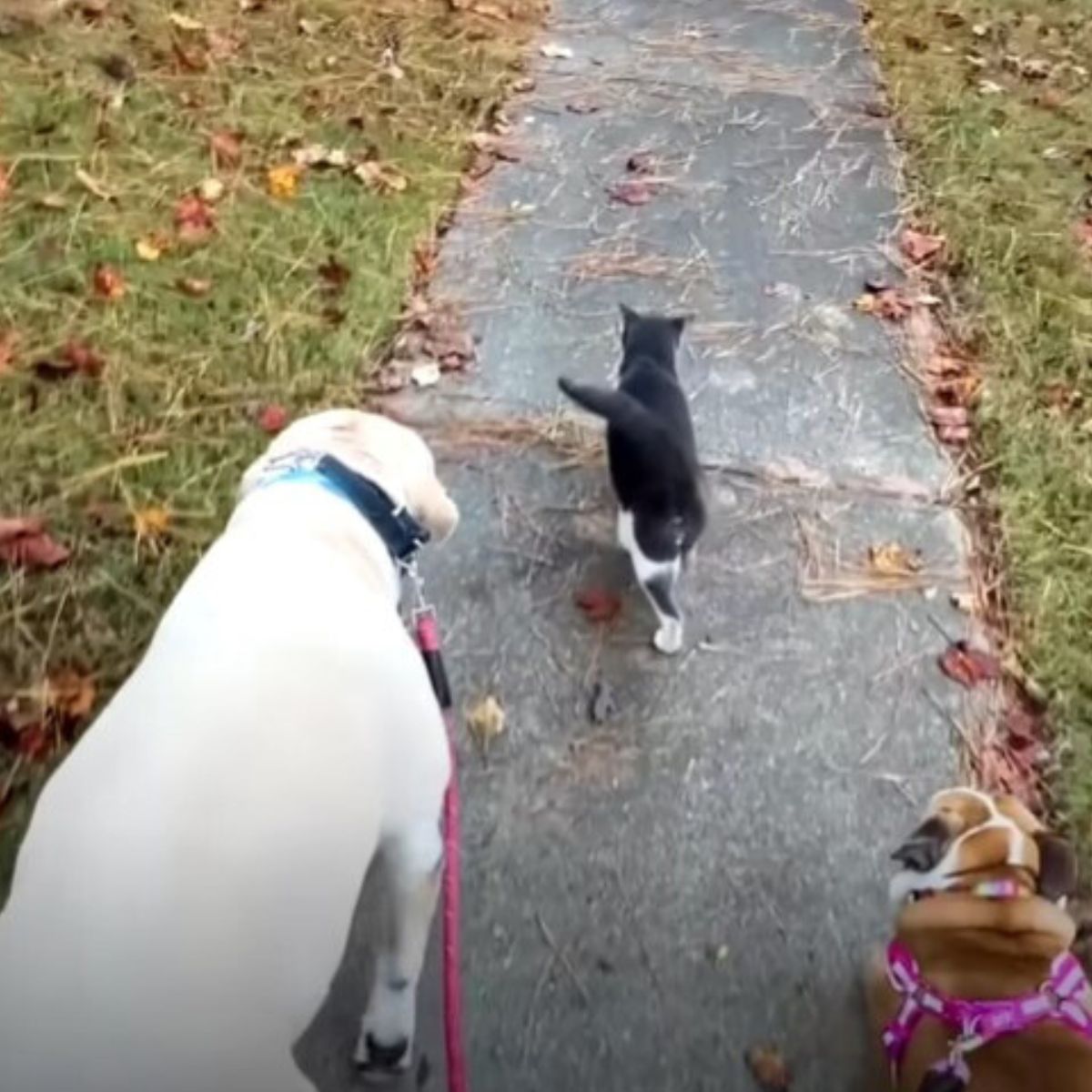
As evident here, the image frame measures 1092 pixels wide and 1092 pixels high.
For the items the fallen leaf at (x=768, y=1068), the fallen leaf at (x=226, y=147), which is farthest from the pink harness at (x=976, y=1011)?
the fallen leaf at (x=226, y=147)

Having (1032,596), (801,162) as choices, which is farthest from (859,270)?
(1032,596)

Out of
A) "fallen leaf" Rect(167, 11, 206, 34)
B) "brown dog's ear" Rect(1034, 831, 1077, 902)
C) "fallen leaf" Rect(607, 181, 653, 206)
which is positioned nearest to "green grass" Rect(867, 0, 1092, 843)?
"brown dog's ear" Rect(1034, 831, 1077, 902)

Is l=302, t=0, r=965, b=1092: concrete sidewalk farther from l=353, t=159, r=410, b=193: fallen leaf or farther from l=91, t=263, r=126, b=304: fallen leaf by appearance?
l=91, t=263, r=126, b=304: fallen leaf

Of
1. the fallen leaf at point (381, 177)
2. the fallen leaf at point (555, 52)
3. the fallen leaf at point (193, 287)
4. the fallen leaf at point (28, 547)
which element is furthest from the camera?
the fallen leaf at point (555, 52)

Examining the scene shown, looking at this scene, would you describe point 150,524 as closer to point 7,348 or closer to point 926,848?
point 7,348

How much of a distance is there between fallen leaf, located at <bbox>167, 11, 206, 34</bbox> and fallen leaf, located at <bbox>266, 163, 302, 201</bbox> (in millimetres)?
945

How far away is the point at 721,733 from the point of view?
3.45 meters

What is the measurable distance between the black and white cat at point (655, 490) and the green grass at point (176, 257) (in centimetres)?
89

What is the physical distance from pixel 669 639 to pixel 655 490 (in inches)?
13.5

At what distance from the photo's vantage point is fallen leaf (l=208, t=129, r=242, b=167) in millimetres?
5062

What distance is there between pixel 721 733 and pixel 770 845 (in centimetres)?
30

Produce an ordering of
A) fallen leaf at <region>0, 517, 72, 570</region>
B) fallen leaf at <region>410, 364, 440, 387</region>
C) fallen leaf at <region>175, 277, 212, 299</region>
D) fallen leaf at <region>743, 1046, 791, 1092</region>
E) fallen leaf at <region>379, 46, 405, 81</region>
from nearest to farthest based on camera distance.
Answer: fallen leaf at <region>743, 1046, 791, 1092</region> → fallen leaf at <region>0, 517, 72, 570</region> → fallen leaf at <region>410, 364, 440, 387</region> → fallen leaf at <region>175, 277, 212, 299</region> → fallen leaf at <region>379, 46, 405, 81</region>

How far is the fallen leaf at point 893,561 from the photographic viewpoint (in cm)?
391

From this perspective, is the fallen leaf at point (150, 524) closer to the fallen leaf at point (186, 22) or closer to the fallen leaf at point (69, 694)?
the fallen leaf at point (69, 694)
